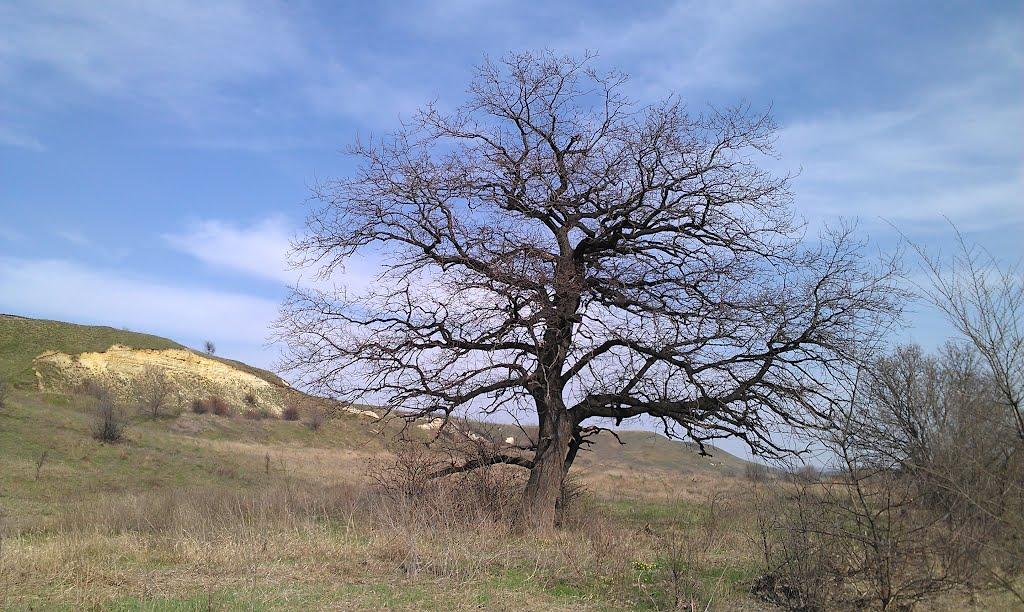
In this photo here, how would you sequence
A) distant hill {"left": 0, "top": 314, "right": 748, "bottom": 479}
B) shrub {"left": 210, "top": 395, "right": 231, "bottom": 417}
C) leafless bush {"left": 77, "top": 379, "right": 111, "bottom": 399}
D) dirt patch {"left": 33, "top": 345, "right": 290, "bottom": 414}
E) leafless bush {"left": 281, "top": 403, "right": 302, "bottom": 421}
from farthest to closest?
1. leafless bush {"left": 281, "top": 403, "right": 302, "bottom": 421}
2. shrub {"left": 210, "top": 395, "right": 231, "bottom": 417}
3. dirt patch {"left": 33, "top": 345, "right": 290, "bottom": 414}
4. distant hill {"left": 0, "top": 314, "right": 748, "bottom": 479}
5. leafless bush {"left": 77, "top": 379, "right": 111, "bottom": 399}

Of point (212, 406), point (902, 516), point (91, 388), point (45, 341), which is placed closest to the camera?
point (902, 516)

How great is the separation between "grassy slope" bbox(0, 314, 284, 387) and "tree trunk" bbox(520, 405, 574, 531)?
117 ft

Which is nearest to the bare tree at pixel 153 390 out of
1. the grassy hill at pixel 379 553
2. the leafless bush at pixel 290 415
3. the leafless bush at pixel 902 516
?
the leafless bush at pixel 290 415

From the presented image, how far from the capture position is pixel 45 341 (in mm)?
48281

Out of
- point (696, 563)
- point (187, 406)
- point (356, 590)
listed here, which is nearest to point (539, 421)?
point (696, 563)

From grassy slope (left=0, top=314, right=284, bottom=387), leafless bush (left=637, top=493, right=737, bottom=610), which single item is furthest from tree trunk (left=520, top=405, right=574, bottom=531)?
grassy slope (left=0, top=314, right=284, bottom=387)

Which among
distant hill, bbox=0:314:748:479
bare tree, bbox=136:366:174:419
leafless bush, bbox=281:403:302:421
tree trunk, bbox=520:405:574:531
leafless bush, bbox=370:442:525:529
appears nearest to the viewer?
leafless bush, bbox=370:442:525:529

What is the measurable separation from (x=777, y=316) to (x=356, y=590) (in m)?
7.96

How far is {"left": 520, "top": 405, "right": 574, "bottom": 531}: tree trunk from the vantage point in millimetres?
12469

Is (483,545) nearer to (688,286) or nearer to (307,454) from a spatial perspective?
(688,286)

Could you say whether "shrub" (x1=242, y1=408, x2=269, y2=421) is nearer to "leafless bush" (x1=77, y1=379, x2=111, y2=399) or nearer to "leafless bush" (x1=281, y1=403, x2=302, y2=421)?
"leafless bush" (x1=281, y1=403, x2=302, y2=421)

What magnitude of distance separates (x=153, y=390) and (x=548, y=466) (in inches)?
1564

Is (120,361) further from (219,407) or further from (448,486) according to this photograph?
(448,486)

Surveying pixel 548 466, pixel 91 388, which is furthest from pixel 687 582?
pixel 91 388
